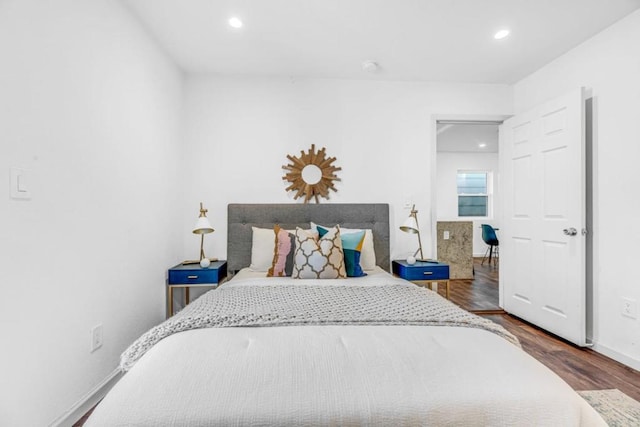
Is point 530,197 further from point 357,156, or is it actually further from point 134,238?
point 134,238

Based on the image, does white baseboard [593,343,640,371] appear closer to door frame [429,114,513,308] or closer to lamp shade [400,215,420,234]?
door frame [429,114,513,308]

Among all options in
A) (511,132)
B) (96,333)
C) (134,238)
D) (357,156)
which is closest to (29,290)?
(96,333)

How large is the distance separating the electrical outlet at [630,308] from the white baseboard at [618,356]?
0.30 meters

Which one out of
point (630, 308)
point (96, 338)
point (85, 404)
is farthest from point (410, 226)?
point (85, 404)

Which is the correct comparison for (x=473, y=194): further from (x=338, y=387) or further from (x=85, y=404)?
(x=85, y=404)

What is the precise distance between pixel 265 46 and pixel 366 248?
73.6 inches

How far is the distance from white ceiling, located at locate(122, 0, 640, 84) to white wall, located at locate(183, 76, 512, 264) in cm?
19

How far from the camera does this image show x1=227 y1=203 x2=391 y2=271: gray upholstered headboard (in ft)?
10.3

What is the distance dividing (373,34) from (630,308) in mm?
2723

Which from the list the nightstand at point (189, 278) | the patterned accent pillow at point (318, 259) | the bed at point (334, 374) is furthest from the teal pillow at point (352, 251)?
the nightstand at point (189, 278)

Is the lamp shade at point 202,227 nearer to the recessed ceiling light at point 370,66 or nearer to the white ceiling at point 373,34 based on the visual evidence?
the white ceiling at point 373,34

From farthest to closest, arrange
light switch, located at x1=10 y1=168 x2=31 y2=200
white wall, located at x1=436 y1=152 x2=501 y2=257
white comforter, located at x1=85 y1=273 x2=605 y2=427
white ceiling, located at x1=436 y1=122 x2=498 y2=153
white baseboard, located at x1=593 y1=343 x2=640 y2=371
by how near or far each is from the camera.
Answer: white wall, located at x1=436 y1=152 x2=501 y2=257, white ceiling, located at x1=436 y1=122 x2=498 y2=153, white baseboard, located at x1=593 y1=343 x2=640 y2=371, light switch, located at x1=10 y1=168 x2=31 y2=200, white comforter, located at x1=85 y1=273 x2=605 y2=427

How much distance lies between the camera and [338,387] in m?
0.97

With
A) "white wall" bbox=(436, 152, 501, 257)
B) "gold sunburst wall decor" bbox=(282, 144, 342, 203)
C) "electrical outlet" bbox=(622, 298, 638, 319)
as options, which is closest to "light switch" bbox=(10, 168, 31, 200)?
"gold sunburst wall decor" bbox=(282, 144, 342, 203)
